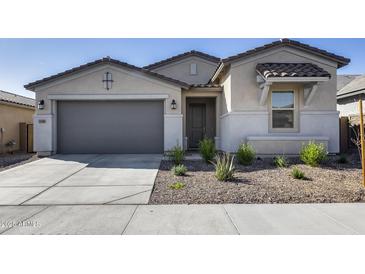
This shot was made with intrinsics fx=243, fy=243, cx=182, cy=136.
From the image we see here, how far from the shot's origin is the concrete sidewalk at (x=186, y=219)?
3.78 m

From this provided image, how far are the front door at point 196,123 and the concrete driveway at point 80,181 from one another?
3.95m

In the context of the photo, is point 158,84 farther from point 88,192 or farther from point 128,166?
point 88,192

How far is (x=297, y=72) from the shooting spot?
30.4ft

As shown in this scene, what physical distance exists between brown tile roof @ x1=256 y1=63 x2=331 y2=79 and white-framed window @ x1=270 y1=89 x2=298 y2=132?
3.35 ft

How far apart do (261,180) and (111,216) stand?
414 cm

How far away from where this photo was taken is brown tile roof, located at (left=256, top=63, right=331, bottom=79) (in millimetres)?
9086

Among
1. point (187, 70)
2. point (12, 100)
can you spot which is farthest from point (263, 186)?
point (12, 100)

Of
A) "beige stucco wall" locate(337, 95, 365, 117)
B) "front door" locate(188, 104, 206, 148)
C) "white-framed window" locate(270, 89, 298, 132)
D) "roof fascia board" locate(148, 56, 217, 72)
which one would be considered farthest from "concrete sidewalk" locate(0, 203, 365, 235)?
"roof fascia board" locate(148, 56, 217, 72)

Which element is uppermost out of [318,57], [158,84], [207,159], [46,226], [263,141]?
[318,57]

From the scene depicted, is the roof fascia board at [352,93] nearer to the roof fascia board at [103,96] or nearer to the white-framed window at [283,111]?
the white-framed window at [283,111]

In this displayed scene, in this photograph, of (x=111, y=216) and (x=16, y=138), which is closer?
(x=111, y=216)

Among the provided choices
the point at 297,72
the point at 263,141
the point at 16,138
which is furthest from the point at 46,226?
the point at 16,138

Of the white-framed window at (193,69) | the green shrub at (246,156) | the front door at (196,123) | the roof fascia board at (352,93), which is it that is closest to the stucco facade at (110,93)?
the front door at (196,123)

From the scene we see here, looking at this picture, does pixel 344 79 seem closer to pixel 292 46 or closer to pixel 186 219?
pixel 292 46
